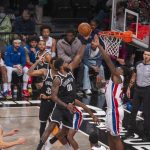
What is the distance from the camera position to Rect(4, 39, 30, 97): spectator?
47.0 feet

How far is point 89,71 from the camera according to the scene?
1521 cm

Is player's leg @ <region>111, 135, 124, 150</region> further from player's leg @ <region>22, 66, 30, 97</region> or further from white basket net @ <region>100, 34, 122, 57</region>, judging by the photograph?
player's leg @ <region>22, 66, 30, 97</region>

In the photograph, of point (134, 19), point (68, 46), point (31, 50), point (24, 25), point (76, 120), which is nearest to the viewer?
point (76, 120)

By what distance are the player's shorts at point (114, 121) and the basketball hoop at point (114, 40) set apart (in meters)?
4.42

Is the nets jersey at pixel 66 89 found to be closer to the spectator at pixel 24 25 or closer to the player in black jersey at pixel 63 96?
the player in black jersey at pixel 63 96

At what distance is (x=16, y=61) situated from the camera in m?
14.5

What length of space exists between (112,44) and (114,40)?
12 cm

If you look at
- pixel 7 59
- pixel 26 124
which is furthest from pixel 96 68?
pixel 26 124

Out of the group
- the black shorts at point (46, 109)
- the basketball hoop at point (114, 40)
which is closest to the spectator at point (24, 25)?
the basketball hoop at point (114, 40)

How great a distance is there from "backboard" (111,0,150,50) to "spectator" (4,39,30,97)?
9.75 ft

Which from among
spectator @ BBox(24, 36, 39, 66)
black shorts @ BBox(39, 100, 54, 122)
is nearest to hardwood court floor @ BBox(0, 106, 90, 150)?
black shorts @ BBox(39, 100, 54, 122)

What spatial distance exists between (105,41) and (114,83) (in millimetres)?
4977

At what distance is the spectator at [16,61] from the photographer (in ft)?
47.0

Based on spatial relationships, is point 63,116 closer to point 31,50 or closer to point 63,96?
point 63,96
